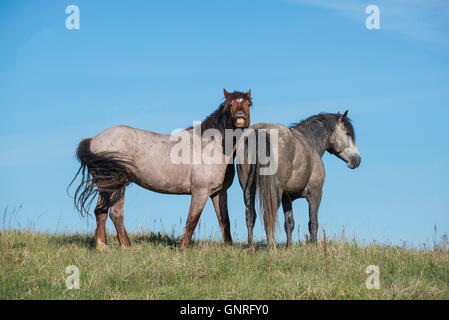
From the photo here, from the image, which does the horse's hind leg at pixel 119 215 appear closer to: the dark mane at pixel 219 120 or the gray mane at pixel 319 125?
the dark mane at pixel 219 120

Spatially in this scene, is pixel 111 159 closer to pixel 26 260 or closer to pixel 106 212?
pixel 106 212

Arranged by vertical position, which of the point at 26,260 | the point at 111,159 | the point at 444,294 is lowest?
the point at 444,294

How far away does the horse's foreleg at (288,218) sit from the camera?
1023 cm

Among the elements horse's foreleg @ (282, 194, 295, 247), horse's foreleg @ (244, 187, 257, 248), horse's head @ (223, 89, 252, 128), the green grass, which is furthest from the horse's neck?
the green grass

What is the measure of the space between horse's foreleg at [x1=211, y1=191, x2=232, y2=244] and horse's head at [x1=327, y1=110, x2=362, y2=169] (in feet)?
10.2

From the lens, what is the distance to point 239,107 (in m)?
9.23

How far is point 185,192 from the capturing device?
10.0 m

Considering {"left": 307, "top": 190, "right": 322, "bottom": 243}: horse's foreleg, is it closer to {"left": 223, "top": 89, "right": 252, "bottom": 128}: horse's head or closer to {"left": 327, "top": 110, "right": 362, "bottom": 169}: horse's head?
{"left": 327, "top": 110, "right": 362, "bottom": 169}: horse's head

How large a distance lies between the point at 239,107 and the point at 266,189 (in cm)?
174

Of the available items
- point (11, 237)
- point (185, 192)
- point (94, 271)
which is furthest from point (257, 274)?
point (11, 237)

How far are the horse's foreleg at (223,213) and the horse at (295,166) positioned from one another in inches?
40.8

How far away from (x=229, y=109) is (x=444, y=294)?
17.0 ft

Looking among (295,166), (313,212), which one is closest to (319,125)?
(295,166)
